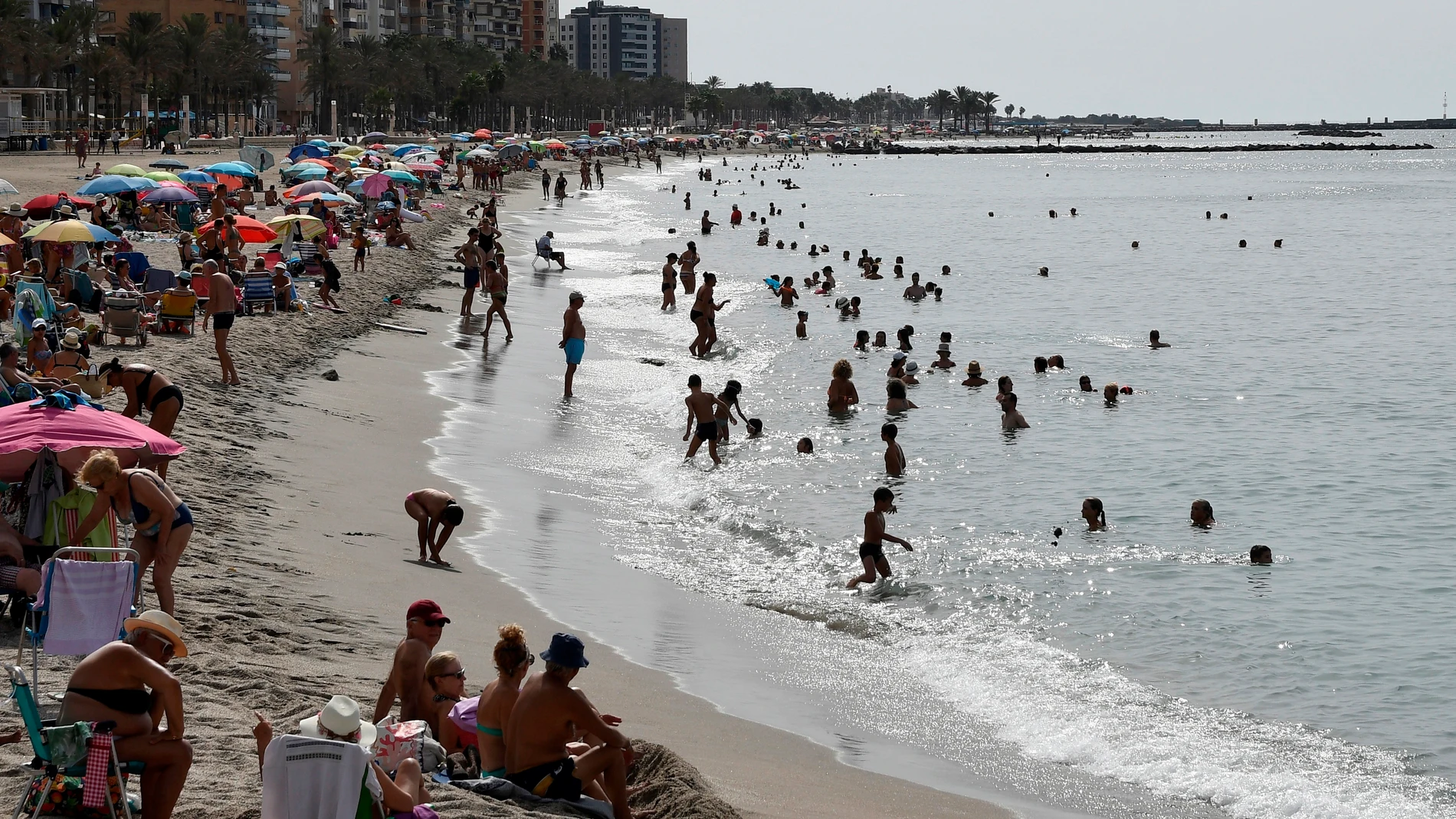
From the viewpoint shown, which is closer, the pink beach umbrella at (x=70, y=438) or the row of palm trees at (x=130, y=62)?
the pink beach umbrella at (x=70, y=438)

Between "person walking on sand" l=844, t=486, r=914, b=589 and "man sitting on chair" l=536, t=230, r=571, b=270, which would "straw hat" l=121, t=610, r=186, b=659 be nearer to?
"person walking on sand" l=844, t=486, r=914, b=589

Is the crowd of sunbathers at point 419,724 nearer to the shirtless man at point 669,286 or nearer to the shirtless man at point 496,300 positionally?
the shirtless man at point 496,300

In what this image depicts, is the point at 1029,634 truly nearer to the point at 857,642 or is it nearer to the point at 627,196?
the point at 857,642

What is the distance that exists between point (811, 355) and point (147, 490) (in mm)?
18060

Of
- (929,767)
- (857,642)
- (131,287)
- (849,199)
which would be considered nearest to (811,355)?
(131,287)

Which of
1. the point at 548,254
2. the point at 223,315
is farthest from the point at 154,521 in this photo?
the point at 548,254

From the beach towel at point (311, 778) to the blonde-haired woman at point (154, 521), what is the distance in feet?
10.7

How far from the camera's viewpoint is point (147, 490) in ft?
25.6

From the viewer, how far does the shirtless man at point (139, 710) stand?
213 inches

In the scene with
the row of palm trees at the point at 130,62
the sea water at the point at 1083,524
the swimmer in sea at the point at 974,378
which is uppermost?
the row of palm trees at the point at 130,62

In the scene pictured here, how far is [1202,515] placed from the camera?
1438 centimetres

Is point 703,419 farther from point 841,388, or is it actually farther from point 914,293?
point 914,293

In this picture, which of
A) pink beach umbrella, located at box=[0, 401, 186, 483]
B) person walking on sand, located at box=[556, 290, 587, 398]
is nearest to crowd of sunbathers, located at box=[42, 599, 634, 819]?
pink beach umbrella, located at box=[0, 401, 186, 483]

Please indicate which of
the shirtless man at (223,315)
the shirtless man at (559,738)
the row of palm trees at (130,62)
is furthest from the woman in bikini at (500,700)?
the row of palm trees at (130,62)
